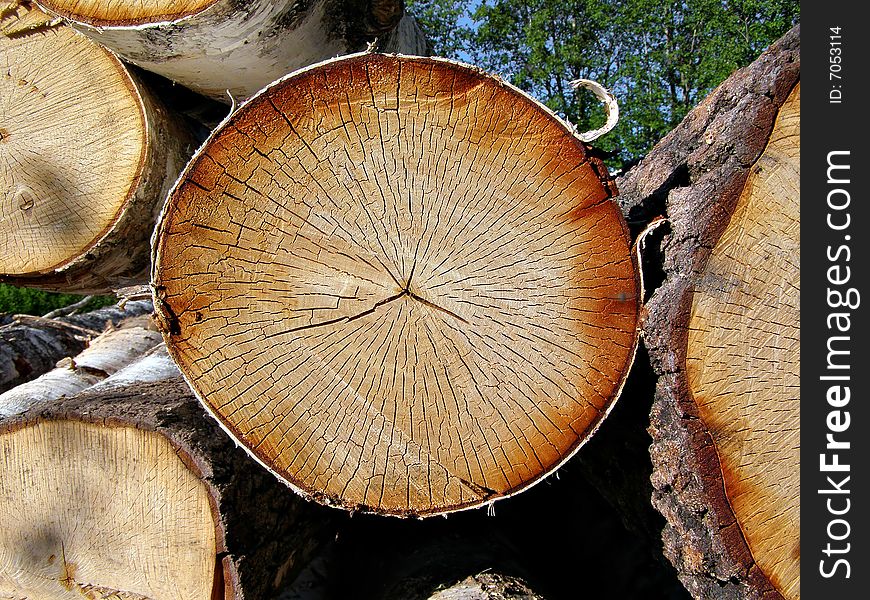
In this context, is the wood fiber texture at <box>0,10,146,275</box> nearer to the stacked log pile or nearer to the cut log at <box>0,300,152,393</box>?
the stacked log pile

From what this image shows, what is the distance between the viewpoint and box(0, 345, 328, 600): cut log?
1.27 metres

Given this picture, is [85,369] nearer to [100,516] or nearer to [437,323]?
[100,516]

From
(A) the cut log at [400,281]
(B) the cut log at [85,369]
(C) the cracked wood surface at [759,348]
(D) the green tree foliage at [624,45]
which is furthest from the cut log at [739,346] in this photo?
(D) the green tree foliage at [624,45]

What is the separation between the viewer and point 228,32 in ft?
4.57

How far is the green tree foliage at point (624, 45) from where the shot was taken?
1030 centimetres

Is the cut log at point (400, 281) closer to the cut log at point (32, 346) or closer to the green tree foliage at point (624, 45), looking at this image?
the cut log at point (32, 346)

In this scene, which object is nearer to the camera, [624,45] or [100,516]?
[100,516]

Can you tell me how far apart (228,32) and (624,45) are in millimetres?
13705

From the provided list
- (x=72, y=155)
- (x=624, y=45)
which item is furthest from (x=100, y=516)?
(x=624, y=45)

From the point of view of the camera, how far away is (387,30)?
1.76 metres

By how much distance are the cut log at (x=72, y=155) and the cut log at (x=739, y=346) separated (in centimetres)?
144

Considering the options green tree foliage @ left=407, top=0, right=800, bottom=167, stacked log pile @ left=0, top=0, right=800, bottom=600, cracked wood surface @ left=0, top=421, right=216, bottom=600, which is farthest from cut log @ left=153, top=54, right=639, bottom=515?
green tree foliage @ left=407, top=0, right=800, bottom=167

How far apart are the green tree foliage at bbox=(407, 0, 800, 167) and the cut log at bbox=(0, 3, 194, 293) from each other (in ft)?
28.7

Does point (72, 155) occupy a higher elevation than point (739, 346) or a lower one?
higher
